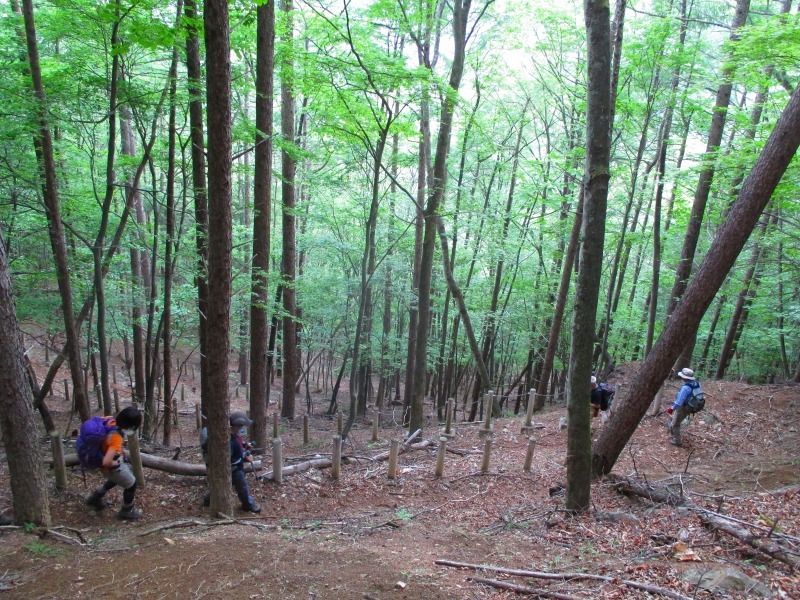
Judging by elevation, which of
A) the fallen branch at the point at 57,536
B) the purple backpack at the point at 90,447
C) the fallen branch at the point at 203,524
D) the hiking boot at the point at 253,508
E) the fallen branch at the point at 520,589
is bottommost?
the hiking boot at the point at 253,508

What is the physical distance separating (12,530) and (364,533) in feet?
12.0

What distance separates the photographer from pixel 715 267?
5.52 m

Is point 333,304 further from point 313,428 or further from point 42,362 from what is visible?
point 42,362

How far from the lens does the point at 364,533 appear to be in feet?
17.9

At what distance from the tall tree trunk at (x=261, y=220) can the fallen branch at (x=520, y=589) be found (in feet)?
17.8

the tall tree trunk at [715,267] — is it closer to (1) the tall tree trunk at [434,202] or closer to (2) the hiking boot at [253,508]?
(2) the hiking boot at [253,508]

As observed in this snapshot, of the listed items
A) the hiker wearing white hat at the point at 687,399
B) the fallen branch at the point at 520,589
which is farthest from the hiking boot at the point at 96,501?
the hiker wearing white hat at the point at 687,399

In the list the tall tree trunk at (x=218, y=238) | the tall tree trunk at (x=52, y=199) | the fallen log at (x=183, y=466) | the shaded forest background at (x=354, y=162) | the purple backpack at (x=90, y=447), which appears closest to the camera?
the tall tree trunk at (x=218, y=238)

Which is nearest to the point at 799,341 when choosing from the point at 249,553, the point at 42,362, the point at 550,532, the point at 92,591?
the point at 550,532

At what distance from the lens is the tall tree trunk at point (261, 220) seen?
7844mm

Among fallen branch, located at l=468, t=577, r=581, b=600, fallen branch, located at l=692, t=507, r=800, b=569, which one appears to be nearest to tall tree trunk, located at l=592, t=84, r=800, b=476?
fallen branch, located at l=692, t=507, r=800, b=569

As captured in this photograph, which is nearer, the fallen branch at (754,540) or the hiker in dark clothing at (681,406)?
the fallen branch at (754,540)

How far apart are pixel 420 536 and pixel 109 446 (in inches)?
153

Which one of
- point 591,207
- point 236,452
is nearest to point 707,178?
point 591,207
